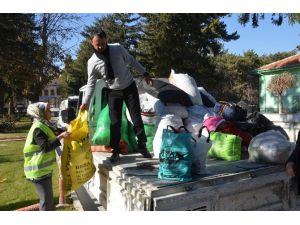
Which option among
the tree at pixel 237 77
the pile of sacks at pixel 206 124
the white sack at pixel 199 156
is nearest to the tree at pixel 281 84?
the tree at pixel 237 77

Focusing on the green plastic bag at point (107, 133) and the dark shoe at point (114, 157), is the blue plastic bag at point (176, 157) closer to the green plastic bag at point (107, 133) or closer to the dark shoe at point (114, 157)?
the dark shoe at point (114, 157)

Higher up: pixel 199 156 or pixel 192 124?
pixel 192 124

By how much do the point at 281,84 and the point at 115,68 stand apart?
1270 cm

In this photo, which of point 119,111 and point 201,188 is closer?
point 201,188

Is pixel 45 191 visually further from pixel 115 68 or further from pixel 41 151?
pixel 115 68

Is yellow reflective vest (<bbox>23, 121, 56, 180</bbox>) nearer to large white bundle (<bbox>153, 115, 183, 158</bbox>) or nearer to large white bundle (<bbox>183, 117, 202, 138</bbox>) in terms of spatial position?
large white bundle (<bbox>153, 115, 183, 158</bbox>)

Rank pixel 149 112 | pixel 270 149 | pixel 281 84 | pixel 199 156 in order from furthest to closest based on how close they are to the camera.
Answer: pixel 281 84, pixel 149 112, pixel 270 149, pixel 199 156

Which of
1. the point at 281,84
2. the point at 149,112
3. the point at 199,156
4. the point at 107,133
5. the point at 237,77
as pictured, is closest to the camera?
the point at 199,156

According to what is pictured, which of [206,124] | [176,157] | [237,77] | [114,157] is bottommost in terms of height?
[114,157]

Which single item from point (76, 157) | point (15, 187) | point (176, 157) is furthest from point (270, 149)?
point (15, 187)

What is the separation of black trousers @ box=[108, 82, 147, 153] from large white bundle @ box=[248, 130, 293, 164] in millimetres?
1206

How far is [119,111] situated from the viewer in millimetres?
3771

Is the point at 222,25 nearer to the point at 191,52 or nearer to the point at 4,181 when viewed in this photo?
the point at 191,52

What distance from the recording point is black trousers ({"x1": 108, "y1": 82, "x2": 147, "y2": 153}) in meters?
3.72
